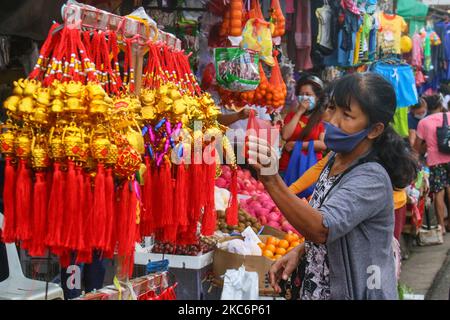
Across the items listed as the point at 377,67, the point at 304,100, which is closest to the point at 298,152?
the point at 304,100

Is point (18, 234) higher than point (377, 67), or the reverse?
point (377, 67)

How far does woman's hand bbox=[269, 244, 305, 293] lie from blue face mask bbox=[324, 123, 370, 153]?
→ 45 centimetres

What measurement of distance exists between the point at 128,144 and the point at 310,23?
A: 472cm

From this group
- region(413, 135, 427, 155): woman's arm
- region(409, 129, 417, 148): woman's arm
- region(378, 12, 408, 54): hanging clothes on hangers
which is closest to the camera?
region(378, 12, 408, 54): hanging clothes on hangers

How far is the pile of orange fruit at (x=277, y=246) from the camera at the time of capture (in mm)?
4156

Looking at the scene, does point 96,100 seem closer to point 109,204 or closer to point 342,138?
point 109,204

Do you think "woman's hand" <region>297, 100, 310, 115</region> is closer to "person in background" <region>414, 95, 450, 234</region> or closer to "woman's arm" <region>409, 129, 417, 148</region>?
"person in background" <region>414, 95, 450, 234</region>

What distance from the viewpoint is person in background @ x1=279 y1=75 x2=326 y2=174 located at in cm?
578

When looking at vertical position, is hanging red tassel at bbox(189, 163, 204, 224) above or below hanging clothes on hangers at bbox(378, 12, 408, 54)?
below

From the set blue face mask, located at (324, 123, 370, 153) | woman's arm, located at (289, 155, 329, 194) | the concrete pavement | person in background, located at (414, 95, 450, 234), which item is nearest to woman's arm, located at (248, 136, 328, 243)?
blue face mask, located at (324, 123, 370, 153)

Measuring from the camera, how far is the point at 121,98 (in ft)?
7.18

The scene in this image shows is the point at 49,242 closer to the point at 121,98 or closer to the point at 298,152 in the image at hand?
the point at 121,98

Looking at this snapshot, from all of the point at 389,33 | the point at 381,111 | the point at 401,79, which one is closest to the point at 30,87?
the point at 381,111

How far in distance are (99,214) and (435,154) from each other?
22.4 feet
